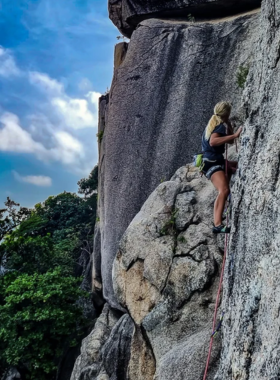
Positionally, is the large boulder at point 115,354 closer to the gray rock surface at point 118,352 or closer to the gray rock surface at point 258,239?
the gray rock surface at point 118,352

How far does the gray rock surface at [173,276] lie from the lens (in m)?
6.85

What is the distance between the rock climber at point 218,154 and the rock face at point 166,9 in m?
8.74

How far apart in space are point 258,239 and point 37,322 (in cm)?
1266

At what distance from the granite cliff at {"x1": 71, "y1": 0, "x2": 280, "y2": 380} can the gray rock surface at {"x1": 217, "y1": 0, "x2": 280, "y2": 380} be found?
18 mm

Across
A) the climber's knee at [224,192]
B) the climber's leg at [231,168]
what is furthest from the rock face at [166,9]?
the climber's knee at [224,192]

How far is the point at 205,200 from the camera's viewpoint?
8609 millimetres

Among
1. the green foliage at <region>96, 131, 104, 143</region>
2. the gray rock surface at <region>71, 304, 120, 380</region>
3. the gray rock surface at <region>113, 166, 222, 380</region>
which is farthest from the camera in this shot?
the green foliage at <region>96, 131, 104, 143</region>

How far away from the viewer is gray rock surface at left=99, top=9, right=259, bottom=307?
12.7m

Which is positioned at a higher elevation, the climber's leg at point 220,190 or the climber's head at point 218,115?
the climber's head at point 218,115

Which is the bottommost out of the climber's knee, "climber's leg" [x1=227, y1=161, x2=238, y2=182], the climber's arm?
the climber's knee

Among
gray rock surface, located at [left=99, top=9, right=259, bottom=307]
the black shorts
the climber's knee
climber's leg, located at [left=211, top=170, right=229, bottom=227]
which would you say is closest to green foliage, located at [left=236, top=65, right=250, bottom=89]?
gray rock surface, located at [left=99, top=9, right=259, bottom=307]

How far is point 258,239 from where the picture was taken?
471cm

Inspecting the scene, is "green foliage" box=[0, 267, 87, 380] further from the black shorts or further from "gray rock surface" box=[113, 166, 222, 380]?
the black shorts

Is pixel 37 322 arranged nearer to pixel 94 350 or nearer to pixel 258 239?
pixel 94 350
